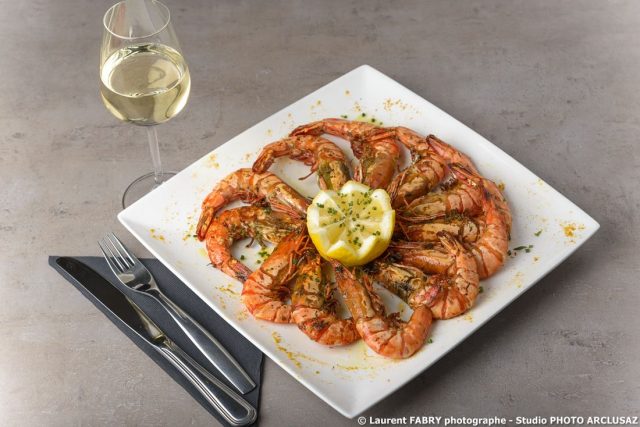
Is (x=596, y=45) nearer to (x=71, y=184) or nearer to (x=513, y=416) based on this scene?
(x=513, y=416)

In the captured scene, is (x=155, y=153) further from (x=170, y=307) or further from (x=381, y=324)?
(x=381, y=324)

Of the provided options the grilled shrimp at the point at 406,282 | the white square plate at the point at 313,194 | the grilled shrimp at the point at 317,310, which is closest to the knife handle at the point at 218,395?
the white square plate at the point at 313,194

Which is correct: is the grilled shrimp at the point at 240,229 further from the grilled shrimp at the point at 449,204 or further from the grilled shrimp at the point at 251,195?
the grilled shrimp at the point at 449,204

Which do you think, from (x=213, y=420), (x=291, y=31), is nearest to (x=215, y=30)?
(x=291, y=31)

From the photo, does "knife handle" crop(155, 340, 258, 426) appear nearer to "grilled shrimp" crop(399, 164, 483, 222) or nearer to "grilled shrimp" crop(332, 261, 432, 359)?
"grilled shrimp" crop(332, 261, 432, 359)

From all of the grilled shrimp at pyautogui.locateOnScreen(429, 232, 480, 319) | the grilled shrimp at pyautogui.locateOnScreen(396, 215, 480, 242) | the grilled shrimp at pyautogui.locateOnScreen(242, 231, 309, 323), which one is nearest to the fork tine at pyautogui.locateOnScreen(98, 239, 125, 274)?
the grilled shrimp at pyautogui.locateOnScreen(242, 231, 309, 323)
